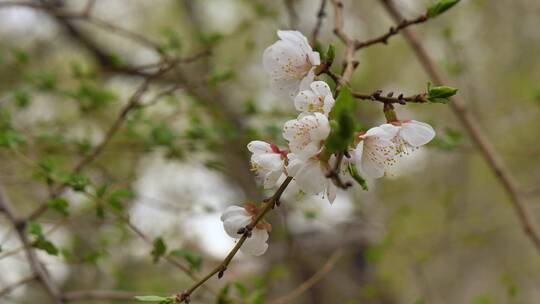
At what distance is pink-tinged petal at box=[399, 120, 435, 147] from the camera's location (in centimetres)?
90

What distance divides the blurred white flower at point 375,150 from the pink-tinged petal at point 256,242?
193mm

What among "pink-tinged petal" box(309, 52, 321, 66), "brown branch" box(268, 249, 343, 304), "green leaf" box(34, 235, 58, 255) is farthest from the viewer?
"brown branch" box(268, 249, 343, 304)

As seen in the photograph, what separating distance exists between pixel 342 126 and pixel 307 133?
156 mm

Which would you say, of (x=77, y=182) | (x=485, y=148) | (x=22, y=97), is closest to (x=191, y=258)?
(x=77, y=182)

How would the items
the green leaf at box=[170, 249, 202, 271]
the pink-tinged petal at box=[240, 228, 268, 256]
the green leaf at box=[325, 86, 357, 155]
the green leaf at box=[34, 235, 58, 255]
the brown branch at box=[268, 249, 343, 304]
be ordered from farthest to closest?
the brown branch at box=[268, 249, 343, 304] → the green leaf at box=[170, 249, 202, 271] → the green leaf at box=[34, 235, 58, 255] → the pink-tinged petal at box=[240, 228, 268, 256] → the green leaf at box=[325, 86, 357, 155]

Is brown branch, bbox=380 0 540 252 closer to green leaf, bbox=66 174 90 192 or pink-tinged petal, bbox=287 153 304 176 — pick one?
green leaf, bbox=66 174 90 192

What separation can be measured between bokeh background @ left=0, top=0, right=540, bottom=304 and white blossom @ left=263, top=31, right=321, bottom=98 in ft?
1.95

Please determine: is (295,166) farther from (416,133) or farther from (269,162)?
(416,133)

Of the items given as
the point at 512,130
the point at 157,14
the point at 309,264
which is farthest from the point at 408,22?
the point at 157,14

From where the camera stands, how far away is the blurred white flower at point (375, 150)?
85cm

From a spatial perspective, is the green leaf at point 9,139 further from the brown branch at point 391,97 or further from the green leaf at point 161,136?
the brown branch at point 391,97

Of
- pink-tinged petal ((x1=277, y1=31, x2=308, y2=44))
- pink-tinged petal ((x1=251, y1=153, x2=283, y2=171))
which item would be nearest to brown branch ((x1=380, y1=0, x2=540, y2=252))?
pink-tinged petal ((x1=277, y1=31, x2=308, y2=44))

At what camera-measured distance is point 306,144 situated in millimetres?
829

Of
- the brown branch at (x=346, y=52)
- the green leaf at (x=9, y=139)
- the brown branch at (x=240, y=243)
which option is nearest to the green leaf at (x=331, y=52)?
the brown branch at (x=346, y=52)
